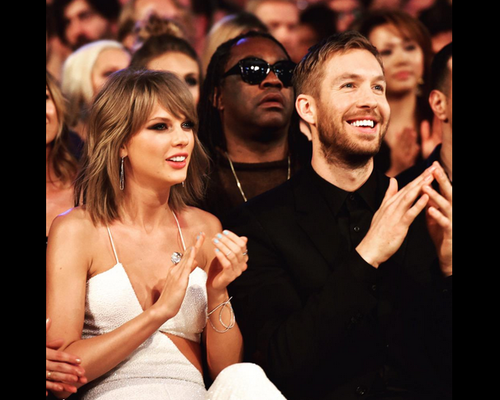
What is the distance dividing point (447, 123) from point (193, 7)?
10.0 ft

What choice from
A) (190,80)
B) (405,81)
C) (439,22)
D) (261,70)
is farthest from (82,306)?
(439,22)

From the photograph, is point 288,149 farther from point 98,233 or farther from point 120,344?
point 120,344

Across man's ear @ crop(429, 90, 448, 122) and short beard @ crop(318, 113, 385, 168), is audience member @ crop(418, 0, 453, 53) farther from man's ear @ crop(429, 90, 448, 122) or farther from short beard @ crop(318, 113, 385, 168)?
short beard @ crop(318, 113, 385, 168)

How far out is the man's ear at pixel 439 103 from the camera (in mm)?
3410

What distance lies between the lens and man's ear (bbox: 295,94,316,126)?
2717 millimetres

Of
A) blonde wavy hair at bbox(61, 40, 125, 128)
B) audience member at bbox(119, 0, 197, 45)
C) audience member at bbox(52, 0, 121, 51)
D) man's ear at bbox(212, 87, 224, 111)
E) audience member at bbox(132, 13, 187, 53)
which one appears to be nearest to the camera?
man's ear at bbox(212, 87, 224, 111)

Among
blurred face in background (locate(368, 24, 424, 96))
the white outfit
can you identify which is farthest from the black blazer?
blurred face in background (locate(368, 24, 424, 96))

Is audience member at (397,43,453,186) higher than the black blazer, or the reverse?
audience member at (397,43,453,186)

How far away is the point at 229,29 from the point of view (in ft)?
14.2

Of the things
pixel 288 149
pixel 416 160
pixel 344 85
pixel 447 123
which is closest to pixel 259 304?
pixel 344 85

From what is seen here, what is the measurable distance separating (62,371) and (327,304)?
2.96ft

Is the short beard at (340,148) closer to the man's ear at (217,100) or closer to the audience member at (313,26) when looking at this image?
the man's ear at (217,100)

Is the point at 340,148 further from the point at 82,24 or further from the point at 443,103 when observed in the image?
the point at 82,24

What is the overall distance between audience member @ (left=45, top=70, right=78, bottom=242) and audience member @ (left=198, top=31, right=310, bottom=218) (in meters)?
0.70
